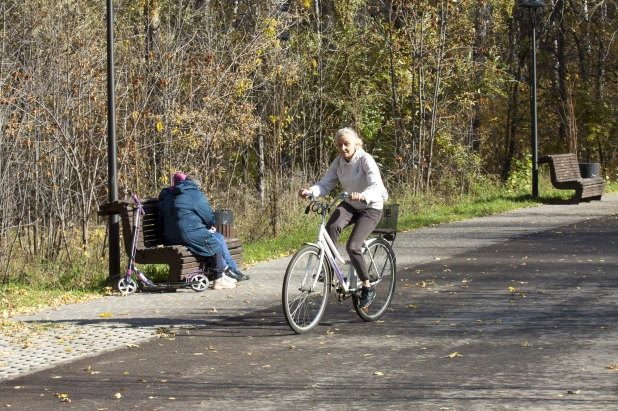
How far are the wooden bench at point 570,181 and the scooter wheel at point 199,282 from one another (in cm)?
1425

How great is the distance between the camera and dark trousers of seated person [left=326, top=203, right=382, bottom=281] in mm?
8969

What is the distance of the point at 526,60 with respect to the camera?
3772 cm

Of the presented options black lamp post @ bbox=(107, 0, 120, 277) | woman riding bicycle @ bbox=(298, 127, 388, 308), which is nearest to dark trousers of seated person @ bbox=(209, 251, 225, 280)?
black lamp post @ bbox=(107, 0, 120, 277)

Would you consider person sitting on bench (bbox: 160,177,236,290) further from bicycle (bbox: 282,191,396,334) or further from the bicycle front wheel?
the bicycle front wheel

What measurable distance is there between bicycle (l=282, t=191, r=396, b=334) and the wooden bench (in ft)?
50.0

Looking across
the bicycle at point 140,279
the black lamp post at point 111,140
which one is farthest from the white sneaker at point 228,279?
the black lamp post at point 111,140

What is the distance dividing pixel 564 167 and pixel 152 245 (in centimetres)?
1498

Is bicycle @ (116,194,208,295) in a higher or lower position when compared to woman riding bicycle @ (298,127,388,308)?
lower

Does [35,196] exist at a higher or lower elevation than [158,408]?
higher

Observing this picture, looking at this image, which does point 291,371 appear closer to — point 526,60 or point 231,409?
point 231,409

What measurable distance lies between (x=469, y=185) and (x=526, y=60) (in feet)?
44.9

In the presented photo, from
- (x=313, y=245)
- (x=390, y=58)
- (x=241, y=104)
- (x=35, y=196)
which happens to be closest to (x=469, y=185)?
(x=390, y=58)

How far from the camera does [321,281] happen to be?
884cm

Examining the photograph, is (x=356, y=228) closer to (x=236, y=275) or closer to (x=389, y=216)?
(x=236, y=275)
